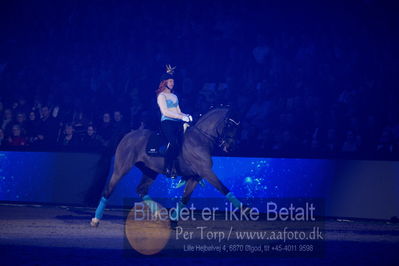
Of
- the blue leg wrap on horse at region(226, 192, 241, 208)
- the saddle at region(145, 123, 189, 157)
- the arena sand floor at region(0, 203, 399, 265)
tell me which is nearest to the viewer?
the arena sand floor at region(0, 203, 399, 265)

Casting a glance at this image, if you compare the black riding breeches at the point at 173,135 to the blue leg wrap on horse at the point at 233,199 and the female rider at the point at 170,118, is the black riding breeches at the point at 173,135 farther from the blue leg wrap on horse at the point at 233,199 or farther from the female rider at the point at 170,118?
the blue leg wrap on horse at the point at 233,199

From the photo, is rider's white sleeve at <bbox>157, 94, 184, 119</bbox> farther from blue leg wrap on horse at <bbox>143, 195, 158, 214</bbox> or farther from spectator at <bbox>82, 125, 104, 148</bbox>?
spectator at <bbox>82, 125, 104, 148</bbox>

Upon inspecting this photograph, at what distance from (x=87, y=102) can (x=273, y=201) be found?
6.99 meters

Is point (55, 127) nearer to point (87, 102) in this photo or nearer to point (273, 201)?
point (87, 102)

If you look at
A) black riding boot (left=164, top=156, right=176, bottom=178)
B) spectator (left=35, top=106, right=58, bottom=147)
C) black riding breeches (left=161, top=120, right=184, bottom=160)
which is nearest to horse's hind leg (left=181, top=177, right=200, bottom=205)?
black riding boot (left=164, top=156, right=176, bottom=178)

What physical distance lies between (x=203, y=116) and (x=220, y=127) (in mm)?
436

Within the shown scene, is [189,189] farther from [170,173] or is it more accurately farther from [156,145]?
[156,145]

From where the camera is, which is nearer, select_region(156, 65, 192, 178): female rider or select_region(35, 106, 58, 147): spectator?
select_region(156, 65, 192, 178): female rider

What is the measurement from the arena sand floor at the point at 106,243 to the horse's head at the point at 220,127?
235 centimetres

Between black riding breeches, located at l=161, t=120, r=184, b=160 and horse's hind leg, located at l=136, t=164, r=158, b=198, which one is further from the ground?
black riding breeches, located at l=161, t=120, r=184, b=160

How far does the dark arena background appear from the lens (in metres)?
8.79

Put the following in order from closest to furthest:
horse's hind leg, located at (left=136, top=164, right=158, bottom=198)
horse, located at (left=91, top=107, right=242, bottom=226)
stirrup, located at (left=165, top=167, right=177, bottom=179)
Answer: horse, located at (left=91, top=107, right=242, bottom=226), stirrup, located at (left=165, top=167, right=177, bottom=179), horse's hind leg, located at (left=136, top=164, right=158, bottom=198)

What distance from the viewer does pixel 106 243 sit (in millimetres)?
8383

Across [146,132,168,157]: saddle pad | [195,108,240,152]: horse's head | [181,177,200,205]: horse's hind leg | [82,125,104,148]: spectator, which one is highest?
[82,125,104,148]: spectator
